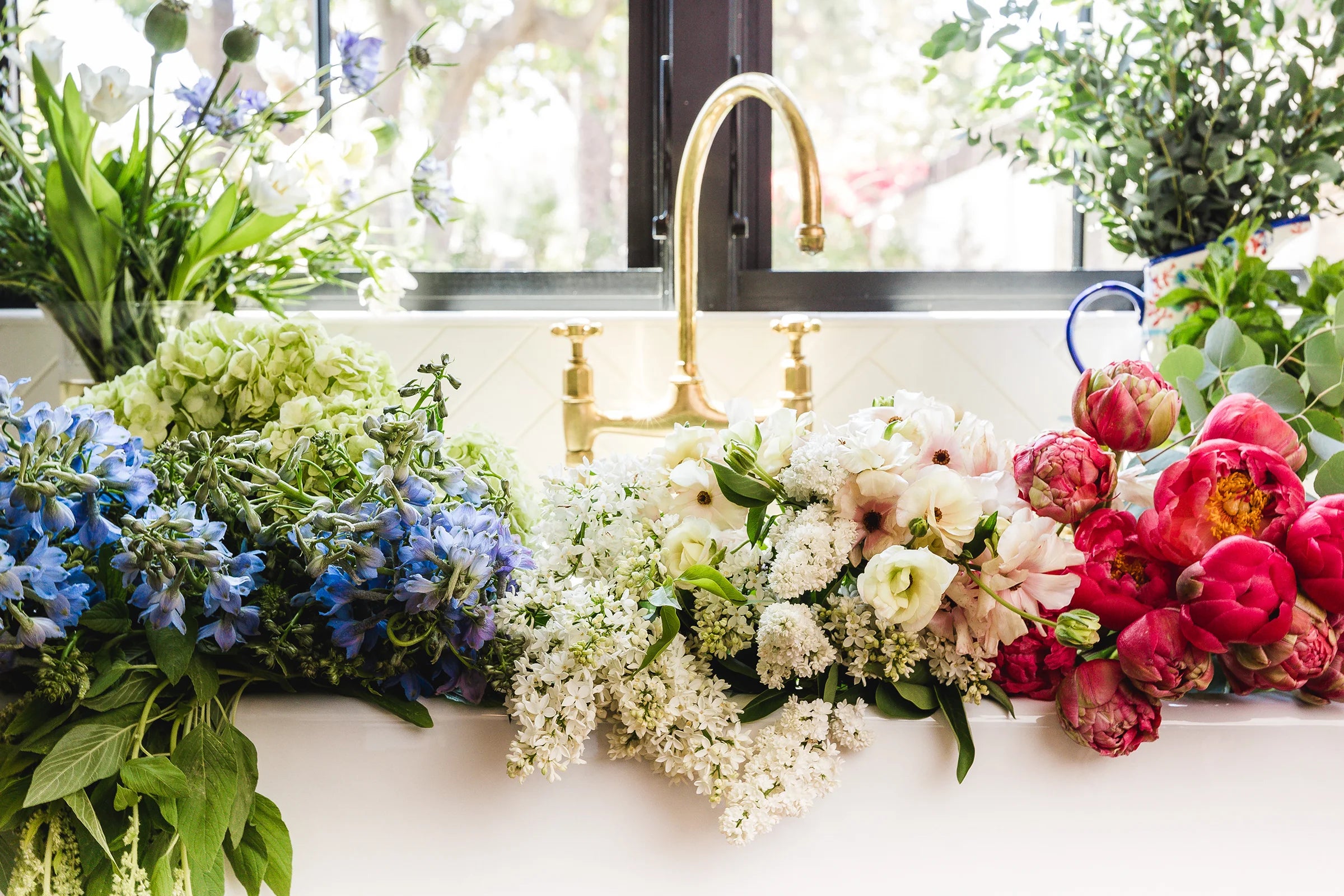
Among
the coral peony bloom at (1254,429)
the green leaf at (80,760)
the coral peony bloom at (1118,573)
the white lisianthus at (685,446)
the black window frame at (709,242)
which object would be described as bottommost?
the green leaf at (80,760)

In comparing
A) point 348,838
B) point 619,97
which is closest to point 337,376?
point 348,838

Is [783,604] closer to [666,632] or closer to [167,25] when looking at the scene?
[666,632]

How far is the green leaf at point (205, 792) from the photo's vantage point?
426 millimetres

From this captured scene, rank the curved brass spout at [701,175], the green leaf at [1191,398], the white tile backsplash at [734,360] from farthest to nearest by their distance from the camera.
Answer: the white tile backsplash at [734,360] < the curved brass spout at [701,175] < the green leaf at [1191,398]

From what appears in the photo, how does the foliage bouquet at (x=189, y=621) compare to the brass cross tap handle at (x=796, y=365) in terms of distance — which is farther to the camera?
the brass cross tap handle at (x=796, y=365)

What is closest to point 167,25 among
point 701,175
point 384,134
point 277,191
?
point 277,191

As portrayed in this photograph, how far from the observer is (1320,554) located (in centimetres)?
48

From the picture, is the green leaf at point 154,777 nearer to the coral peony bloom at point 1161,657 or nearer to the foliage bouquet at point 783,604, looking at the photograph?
the foliage bouquet at point 783,604

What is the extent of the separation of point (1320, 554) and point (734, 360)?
0.80m

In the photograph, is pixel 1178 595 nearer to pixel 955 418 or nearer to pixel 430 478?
pixel 955 418

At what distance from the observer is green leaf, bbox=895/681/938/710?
50 cm

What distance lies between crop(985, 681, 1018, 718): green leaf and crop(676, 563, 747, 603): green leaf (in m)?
0.15

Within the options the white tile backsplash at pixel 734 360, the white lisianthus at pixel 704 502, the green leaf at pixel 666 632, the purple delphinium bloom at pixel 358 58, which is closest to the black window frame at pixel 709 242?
the white tile backsplash at pixel 734 360

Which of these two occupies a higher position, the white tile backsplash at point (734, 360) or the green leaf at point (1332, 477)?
the white tile backsplash at point (734, 360)
